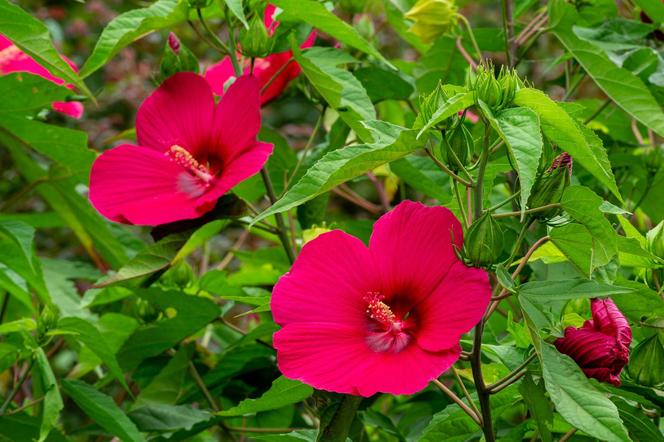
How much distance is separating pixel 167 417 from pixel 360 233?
0.30 meters

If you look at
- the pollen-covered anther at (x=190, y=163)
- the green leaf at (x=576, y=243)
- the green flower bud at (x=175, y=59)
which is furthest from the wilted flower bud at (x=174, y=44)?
the green leaf at (x=576, y=243)

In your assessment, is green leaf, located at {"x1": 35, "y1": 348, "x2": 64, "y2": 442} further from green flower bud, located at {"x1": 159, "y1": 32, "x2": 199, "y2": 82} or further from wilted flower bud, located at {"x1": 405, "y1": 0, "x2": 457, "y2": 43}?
wilted flower bud, located at {"x1": 405, "y1": 0, "x2": 457, "y2": 43}

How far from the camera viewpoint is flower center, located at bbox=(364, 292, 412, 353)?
2.42 ft

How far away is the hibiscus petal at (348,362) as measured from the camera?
0.68 m

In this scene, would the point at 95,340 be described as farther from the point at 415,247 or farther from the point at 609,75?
the point at 609,75

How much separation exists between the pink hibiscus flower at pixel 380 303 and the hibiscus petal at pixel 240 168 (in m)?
0.15

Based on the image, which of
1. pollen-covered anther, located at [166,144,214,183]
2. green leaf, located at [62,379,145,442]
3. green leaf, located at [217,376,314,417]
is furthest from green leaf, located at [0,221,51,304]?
green leaf, located at [217,376,314,417]

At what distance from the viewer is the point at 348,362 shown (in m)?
0.71

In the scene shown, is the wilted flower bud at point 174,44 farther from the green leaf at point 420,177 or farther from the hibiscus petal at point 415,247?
the hibiscus petal at point 415,247

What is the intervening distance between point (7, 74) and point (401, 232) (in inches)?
23.0

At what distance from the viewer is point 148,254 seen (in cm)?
92

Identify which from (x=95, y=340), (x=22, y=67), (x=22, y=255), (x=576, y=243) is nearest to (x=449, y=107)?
(x=576, y=243)

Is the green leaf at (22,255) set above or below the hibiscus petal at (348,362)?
below

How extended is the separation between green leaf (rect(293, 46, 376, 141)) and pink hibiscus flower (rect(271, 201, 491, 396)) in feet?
0.52
